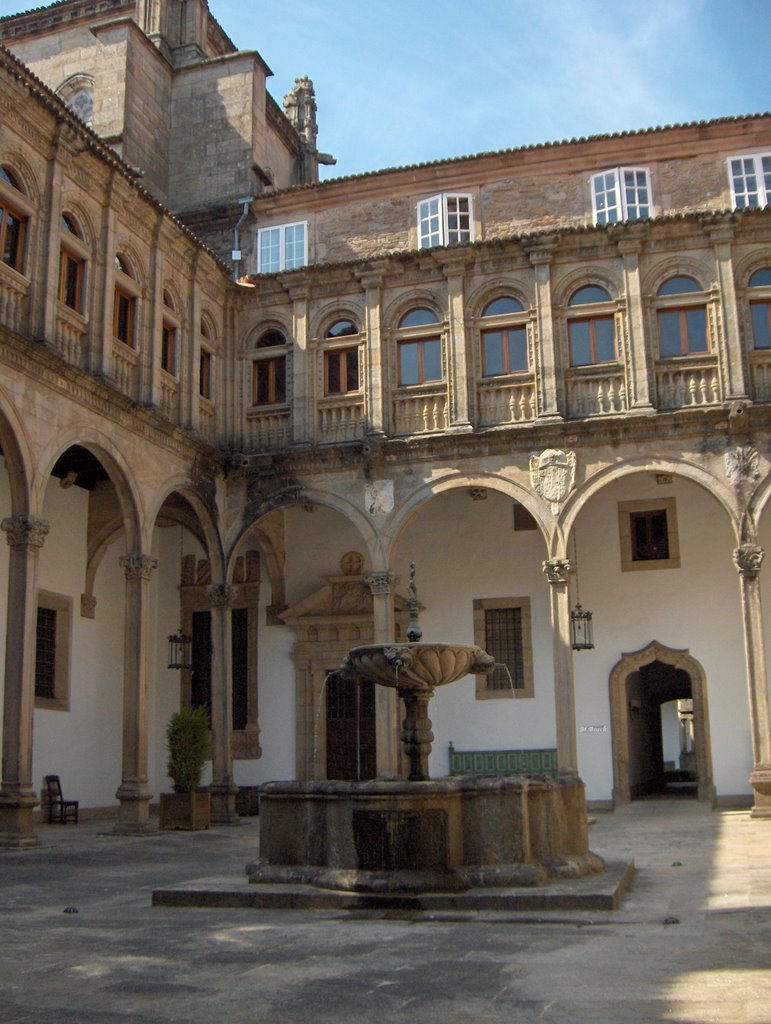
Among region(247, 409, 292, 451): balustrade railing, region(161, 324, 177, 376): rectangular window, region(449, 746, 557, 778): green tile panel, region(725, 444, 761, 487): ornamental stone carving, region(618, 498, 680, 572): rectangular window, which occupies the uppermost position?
region(161, 324, 177, 376): rectangular window

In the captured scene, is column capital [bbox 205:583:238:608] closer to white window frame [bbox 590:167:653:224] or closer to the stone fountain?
white window frame [bbox 590:167:653:224]

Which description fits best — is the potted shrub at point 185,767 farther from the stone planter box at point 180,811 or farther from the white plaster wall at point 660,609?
the white plaster wall at point 660,609

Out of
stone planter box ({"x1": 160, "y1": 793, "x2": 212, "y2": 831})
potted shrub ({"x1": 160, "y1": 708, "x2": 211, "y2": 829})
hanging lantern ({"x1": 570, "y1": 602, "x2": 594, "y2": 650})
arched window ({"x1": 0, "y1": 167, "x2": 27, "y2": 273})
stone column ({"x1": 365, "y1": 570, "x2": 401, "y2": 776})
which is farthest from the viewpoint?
hanging lantern ({"x1": 570, "y1": 602, "x2": 594, "y2": 650})

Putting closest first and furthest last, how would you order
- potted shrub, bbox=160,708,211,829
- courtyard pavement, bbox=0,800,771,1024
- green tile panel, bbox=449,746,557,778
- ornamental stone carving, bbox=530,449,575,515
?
courtyard pavement, bbox=0,800,771,1024
potted shrub, bbox=160,708,211,829
ornamental stone carving, bbox=530,449,575,515
green tile panel, bbox=449,746,557,778

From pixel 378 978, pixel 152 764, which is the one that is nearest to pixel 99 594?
pixel 152 764

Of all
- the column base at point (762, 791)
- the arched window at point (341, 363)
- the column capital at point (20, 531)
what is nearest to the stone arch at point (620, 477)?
the column base at point (762, 791)

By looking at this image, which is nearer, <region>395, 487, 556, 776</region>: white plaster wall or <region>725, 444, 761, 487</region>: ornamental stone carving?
<region>725, 444, 761, 487</region>: ornamental stone carving

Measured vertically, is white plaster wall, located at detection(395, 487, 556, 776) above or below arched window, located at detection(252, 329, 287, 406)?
below

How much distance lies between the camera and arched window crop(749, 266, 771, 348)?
1781 centimetres

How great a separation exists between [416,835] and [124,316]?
10899 millimetres

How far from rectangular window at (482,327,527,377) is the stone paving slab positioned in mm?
11406

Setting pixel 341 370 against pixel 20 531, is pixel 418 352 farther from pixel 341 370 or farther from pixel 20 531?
pixel 20 531

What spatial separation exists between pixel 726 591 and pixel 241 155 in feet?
40.4

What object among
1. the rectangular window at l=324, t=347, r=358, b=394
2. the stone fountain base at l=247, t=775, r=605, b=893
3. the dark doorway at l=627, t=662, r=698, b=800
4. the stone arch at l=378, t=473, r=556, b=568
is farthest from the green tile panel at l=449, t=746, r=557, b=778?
the stone fountain base at l=247, t=775, r=605, b=893
